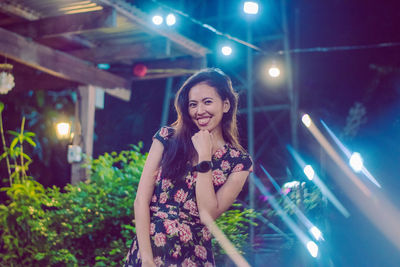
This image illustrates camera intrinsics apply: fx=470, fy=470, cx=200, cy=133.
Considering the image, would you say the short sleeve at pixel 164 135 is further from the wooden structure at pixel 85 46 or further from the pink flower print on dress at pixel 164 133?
the wooden structure at pixel 85 46

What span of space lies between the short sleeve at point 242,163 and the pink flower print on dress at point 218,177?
7cm

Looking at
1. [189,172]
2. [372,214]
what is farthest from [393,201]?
[189,172]

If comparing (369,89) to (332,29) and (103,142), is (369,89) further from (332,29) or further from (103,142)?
(103,142)

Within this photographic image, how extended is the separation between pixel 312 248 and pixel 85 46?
5.64 m

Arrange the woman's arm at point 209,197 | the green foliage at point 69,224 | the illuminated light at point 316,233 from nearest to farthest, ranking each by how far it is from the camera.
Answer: the woman's arm at point 209,197, the illuminated light at point 316,233, the green foliage at point 69,224

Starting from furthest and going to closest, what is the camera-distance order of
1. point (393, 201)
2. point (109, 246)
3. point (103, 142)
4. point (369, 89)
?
point (103, 142)
point (369, 89)
point (109, 246)
point (393, 201)

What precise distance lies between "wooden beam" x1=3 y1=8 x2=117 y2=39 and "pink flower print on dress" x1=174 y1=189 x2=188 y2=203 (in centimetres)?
395

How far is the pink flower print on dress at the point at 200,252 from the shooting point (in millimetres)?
2315

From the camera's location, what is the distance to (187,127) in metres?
2.46

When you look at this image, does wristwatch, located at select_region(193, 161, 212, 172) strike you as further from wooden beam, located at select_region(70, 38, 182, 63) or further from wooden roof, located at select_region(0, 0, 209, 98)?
wooden beam, located at select_region(70, 38, 182, 63)

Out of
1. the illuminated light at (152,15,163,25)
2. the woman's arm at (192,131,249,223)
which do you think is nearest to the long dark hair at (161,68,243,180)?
the woman's arm at (192,131,249,223)

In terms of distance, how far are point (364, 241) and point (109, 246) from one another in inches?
97.2

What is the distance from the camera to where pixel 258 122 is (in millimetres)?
13500

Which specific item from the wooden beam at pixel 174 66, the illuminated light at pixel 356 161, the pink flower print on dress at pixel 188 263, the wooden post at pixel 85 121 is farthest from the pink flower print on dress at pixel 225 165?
the wooden beam at pixel 174 66
